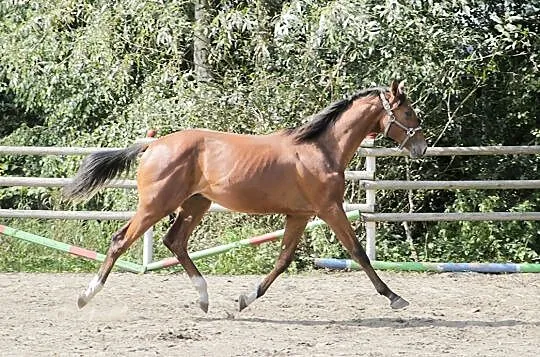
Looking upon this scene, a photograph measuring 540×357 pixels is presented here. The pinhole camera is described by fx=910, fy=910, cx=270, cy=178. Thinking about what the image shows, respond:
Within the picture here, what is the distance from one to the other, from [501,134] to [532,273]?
2394mm

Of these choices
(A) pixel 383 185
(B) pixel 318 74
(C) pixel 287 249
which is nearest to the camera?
(C) pixel 287 249

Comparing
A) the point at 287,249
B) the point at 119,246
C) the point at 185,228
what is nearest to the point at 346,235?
the point at 287,249

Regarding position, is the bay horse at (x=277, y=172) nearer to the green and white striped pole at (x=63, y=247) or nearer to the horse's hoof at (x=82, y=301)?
the horse's hoof at (x=82, y=301)

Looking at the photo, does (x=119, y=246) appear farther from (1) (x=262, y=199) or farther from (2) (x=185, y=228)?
(1) (x=262, y=199)

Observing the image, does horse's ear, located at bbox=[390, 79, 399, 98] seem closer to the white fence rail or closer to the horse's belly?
the horse's belly

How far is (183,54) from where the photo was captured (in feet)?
36.0

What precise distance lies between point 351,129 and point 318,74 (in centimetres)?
335

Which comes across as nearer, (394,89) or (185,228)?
(394,89)


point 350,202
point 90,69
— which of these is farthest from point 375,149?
point 90,69

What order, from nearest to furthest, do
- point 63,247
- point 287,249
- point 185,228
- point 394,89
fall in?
point 394,89 < point 287,249 < point 185,228 < point 63,247

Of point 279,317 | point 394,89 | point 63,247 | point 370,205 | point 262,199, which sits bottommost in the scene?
point 63,247

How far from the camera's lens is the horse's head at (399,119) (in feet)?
23.0

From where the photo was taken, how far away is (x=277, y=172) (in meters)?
6.86

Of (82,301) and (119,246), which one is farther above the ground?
(119,246)
